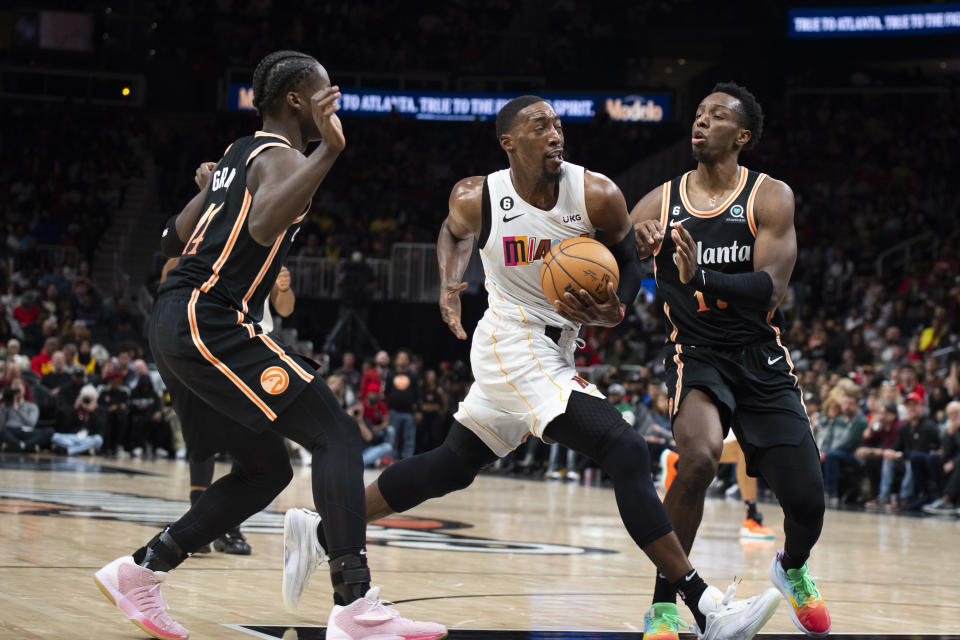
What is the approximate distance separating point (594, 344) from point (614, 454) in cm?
1584

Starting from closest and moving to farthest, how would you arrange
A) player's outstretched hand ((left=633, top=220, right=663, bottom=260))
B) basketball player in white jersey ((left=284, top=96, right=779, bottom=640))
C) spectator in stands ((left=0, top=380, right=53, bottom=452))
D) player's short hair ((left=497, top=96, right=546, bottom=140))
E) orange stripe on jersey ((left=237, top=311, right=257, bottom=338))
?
orange stripe on jersey ((left=237, top=311, right=257, bottom=338)), basketball player in white jersey ((left=284, top=96, right=779, bottom=640)), player's outstretched hand ((left=633, top=220, right=663, bottom=260)), player's short hair ((left=497, top=96, right=546, bottom=140)), spectator in stands ((left=0, top=380, right=53, bottom=452))

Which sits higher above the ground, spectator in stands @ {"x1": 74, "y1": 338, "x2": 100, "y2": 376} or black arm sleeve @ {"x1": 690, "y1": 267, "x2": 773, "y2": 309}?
black arm sleeve @ {"x1": 690, "y1": 267, "x2": 773, "y2": 309}

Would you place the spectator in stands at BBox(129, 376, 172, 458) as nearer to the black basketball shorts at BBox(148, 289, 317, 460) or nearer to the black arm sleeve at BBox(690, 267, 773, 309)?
the black basketball shorts at BBox(148, 289, 317, 460)

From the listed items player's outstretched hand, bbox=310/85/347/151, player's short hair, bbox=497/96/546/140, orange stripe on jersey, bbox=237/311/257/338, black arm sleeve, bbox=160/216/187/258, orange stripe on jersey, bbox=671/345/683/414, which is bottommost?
orange stripe on jersey, bbox=671/345/683/414

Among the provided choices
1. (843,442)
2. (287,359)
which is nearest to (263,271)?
(287,359)

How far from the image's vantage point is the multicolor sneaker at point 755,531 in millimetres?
9516

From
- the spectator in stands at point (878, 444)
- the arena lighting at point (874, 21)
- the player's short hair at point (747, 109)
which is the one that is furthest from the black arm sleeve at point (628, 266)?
the arena lighting at point (874, 21)

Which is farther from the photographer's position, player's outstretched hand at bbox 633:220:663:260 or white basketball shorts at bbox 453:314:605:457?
player's outstretched hand at bbox 633:220:663:260

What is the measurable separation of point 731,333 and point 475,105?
22.5 meters

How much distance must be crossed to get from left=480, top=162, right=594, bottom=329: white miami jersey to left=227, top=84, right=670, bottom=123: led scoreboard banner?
72.7 ft

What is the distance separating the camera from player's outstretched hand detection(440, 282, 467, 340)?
5.09 metres

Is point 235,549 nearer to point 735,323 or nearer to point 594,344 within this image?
point 735,323

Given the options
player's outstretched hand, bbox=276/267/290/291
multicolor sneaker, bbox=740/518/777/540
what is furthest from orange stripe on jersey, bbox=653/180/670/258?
multicolor sneaker, bbox=740/518/777/540

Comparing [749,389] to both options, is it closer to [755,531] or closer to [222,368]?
[222,368]
